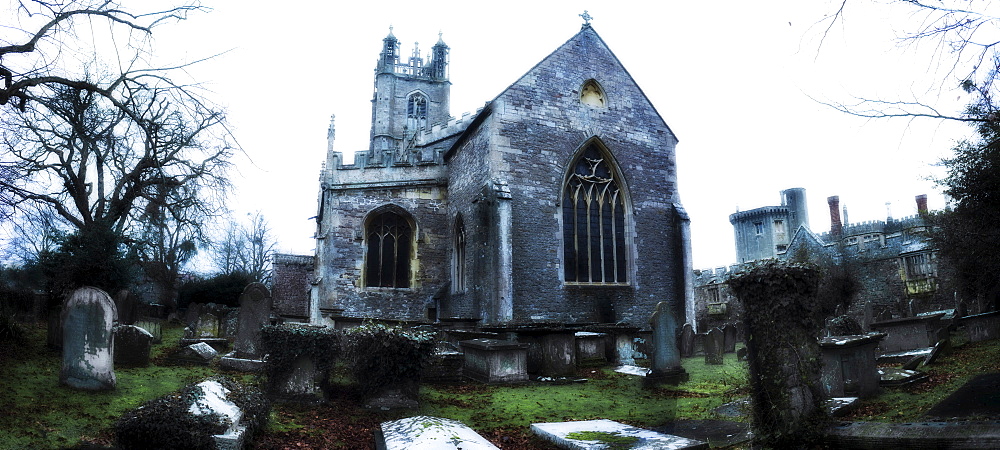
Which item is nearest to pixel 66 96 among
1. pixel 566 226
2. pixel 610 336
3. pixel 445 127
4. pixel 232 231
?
pixel 610 336

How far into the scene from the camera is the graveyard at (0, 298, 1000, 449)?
5.17m

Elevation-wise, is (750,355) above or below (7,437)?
above

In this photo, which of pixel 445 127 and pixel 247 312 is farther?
pixel 445 127

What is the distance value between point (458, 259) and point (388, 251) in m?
2.21

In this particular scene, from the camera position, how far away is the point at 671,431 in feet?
19.2

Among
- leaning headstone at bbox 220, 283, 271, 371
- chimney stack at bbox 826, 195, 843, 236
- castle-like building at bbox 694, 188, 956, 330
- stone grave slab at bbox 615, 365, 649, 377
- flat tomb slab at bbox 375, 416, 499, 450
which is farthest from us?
chimney stack at bbox 826, 195, 843, 236

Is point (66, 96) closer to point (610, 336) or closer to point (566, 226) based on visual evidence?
point (610, 336)

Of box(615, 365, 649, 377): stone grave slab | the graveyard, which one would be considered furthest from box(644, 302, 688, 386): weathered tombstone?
box(615, 365, 649, 377): stone grave slab

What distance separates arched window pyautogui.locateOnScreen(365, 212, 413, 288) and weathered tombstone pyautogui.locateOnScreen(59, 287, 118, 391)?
10576 millimetres

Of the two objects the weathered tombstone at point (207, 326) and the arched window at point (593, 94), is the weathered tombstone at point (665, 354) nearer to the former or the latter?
the arched window at point (593, 94)

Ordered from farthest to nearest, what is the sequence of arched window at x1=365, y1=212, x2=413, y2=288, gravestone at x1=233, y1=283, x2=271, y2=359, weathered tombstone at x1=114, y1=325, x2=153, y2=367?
arched window at x1=365, y1=212, x2=413, y2=288, gravestone at x1=233, y1=283, x2=271, y2=359, weathered tombstone at x1=114, y1=325, x2=153, y2=367

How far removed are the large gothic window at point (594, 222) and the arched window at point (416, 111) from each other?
87.4 ft

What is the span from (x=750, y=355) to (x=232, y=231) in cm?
4095

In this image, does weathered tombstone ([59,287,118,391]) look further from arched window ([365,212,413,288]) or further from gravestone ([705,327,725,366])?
gravestone ([705,327,725,366])
